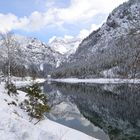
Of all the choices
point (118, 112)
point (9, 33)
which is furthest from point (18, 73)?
point (118, 112)

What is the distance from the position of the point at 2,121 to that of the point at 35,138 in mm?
2290

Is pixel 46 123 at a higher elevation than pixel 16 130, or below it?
below

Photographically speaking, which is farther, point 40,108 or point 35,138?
point 40,108

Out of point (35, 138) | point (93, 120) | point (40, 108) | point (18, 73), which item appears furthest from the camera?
point (18, 73)

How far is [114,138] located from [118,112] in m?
20.3

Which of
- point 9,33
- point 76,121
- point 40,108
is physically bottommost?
point 76,121

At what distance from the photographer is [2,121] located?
1619cm

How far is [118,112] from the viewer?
180ft

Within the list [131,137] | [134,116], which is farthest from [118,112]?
[131,137]

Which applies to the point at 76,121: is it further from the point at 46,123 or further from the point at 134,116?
the point at 46,123

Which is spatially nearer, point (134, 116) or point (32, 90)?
point (32, 90)

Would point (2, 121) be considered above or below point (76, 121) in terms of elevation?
above

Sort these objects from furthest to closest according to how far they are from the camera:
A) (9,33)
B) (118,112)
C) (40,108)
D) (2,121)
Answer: (9,33) → (118,112) → (40,108) → (2,121)

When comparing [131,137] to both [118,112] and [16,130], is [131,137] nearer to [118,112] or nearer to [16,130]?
[118,112]
